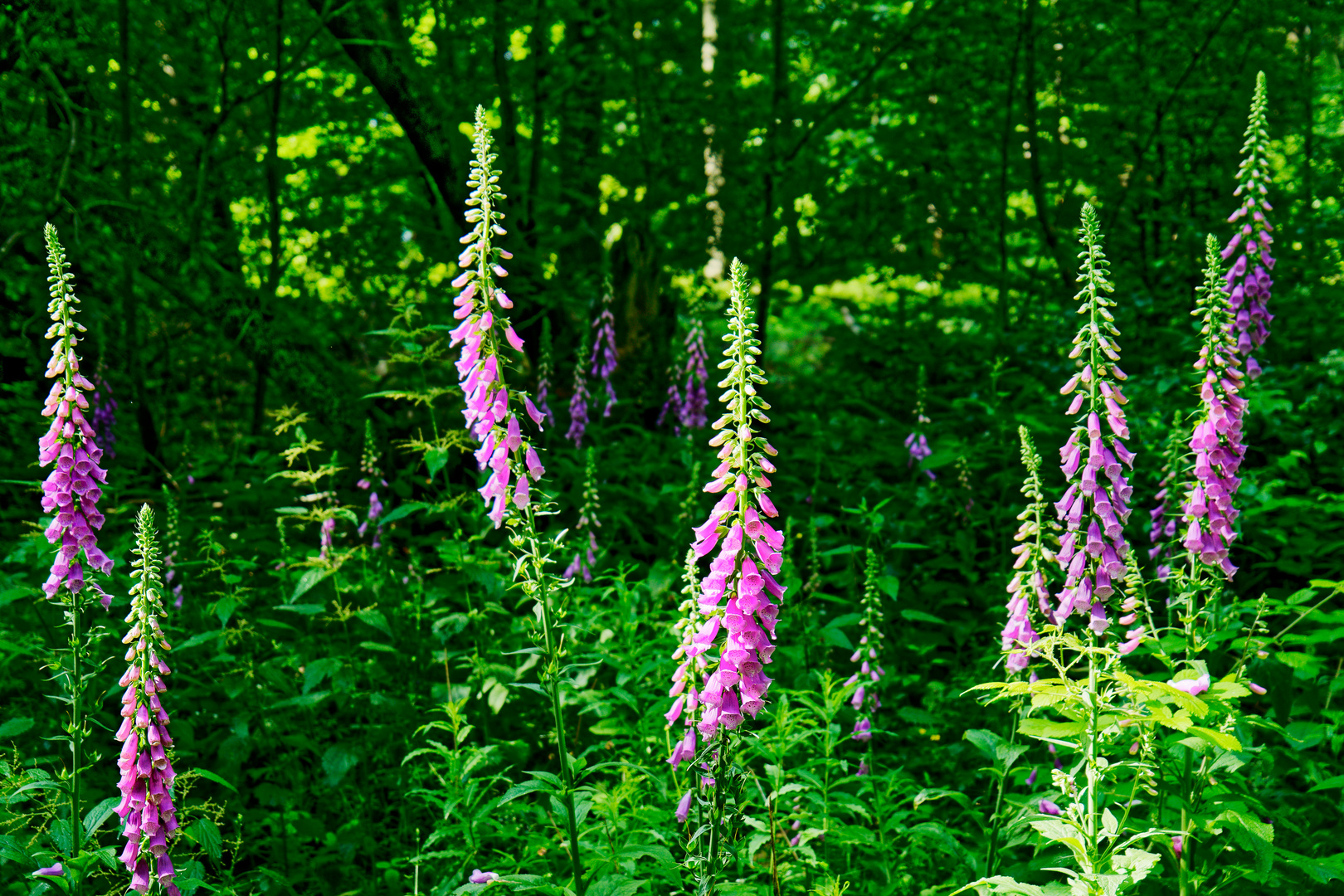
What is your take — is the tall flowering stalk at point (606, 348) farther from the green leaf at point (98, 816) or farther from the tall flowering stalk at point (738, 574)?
the tall flowering stalk at point (738, 574)

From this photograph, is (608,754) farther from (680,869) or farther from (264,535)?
(264,535)

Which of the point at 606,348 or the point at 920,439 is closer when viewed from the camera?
the point at 920,439

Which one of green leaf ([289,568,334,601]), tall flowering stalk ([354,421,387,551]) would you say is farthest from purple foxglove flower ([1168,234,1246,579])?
tall flowering stalk ([354,421,387,551])

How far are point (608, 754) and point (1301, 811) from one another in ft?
9.54

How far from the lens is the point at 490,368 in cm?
260

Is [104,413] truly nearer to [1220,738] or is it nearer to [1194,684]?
[1194,684]

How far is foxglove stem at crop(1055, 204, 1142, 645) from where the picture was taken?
2746mm

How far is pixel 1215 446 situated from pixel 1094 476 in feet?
2.30

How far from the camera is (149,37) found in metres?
7.53

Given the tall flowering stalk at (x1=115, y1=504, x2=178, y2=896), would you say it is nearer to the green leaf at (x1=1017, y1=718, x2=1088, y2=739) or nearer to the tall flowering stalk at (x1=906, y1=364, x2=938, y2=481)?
the green leaf at (x1=1017, y1=718, x2=1088, y2=739)

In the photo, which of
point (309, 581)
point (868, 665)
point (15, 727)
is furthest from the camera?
point (309, 581)

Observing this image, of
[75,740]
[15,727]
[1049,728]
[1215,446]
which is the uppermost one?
[1215,446]

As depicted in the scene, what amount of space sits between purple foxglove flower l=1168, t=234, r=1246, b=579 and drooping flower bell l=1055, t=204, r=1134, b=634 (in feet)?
1.30

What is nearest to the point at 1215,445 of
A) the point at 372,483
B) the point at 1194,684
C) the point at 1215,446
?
the point at 1215,446
